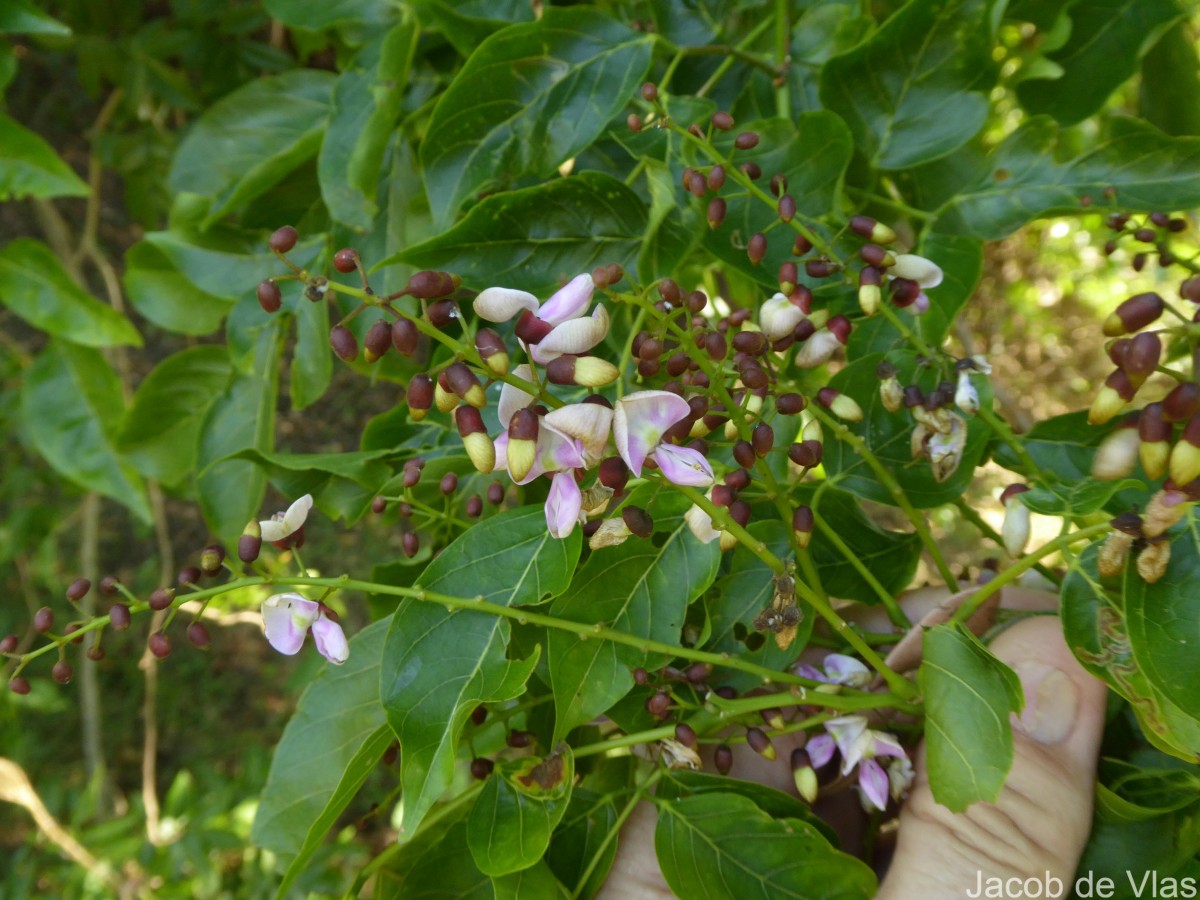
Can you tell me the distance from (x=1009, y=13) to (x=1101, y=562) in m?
0.48

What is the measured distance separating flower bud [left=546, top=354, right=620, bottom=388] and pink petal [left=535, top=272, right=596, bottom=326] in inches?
0.9

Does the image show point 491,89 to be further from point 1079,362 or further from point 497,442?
point 1079,362

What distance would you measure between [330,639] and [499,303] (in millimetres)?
222

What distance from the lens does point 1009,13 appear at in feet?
2.20

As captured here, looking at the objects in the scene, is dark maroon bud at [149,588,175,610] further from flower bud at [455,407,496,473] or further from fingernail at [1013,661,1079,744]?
fingernail at [1013,661,1079,744]

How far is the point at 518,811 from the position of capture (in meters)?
0.53

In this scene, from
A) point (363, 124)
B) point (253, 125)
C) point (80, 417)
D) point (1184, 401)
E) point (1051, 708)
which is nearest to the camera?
point (1184, 401)

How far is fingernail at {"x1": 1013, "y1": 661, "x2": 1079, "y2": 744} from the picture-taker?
22.5 inches

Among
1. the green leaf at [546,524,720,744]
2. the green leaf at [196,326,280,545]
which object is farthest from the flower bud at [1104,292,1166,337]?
the green leaf at [196,326,280,545]

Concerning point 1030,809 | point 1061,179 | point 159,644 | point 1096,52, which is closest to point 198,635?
point 159,644

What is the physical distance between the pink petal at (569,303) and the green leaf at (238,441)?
427mm

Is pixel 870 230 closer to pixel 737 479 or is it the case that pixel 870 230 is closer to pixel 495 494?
pixel 737 479

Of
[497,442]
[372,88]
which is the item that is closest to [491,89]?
[372,88]

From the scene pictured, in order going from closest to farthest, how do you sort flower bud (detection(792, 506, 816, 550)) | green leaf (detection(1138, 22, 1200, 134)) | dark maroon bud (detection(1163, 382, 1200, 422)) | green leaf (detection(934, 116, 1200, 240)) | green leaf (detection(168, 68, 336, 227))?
dark maroon bud (detection(1163, 382, 1200, 422)) → flower bud (detection(792, 506, 816, 550)) → green leaf (detection(934, 116, 1200, 240)) → green leaf (detection(1138, 22, 1200, 134)) → green leaf (detection(168, 68, 336, 227))
